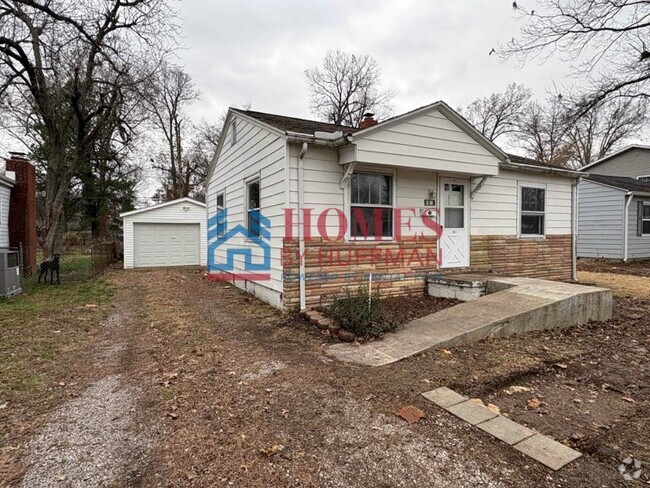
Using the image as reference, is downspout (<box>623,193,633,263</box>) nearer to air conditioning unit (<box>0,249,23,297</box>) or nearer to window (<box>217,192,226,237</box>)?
window (<box>217,192,226,237</box>)

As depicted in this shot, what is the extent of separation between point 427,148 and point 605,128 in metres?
23.4

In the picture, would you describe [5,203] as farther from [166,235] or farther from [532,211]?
[532,211]

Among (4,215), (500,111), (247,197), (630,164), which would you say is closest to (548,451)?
(247,197)

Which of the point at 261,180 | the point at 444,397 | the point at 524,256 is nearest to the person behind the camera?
the point at 444,397

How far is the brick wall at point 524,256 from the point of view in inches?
333

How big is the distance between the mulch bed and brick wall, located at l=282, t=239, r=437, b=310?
31.9 feet

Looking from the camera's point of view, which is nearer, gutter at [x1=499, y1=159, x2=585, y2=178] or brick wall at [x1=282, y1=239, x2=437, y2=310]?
brick wall at [x1=282, y1=239, x2=437, y2=310]

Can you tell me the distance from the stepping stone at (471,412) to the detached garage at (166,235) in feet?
51.6

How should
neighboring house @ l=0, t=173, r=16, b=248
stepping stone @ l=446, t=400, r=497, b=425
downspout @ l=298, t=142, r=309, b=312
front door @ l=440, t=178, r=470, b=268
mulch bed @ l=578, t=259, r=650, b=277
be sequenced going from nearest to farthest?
stepping stone @ l=446, t=400, r=497, b=425
downspout @ l=298, t=142, r=309, b=312
front door @ l=440, t=178, r=470, b=268
neighboring house @ l=0, t=173, r=16, b=248
mulch bed @ l=578, t=259, r=650, b=277

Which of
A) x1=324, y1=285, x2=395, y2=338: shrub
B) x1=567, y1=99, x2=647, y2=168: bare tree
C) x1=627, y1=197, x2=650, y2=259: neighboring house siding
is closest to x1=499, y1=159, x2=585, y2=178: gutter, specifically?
x1=567, y1=99, x2=647, y2=168: bare tree

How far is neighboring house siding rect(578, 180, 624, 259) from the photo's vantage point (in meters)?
15.3

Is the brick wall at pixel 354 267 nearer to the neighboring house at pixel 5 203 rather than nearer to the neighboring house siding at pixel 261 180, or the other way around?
the neighboring house siding at pixel 261 180

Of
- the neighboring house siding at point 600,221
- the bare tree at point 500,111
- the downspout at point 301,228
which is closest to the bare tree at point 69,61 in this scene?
the downspout at point 301,228

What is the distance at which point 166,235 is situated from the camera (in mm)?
16500
